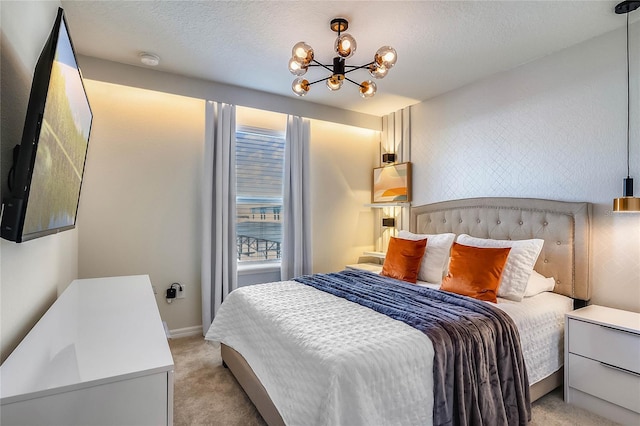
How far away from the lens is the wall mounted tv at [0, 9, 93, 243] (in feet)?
3.42

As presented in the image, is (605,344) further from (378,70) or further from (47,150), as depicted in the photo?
(47,150)

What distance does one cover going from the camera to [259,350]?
199 centimetres

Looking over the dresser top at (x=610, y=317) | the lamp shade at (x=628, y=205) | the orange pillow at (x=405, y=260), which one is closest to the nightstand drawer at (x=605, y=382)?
the dresser top at (x=610, y=317)

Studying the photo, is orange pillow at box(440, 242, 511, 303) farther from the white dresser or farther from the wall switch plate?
the wall switch plate

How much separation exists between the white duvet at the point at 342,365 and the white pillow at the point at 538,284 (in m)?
0.44

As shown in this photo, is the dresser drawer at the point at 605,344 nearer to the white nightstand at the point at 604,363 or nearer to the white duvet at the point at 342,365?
the white nightstand at the point at 604,363

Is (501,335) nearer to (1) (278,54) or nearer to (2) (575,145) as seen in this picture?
(2) (575,145)

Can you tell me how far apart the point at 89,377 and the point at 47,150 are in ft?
2.65

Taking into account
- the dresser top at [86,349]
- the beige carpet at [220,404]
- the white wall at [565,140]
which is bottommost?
the beige carpet at [220,404]

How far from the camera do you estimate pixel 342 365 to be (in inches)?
55.3

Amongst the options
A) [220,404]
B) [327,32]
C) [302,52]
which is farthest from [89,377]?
[327,32]

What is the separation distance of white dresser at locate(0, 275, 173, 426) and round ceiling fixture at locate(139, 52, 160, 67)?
2346 millimetres

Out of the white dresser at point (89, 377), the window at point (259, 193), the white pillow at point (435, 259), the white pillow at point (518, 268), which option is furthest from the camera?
the window at point (259, 193)

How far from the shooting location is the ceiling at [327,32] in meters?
2.18
